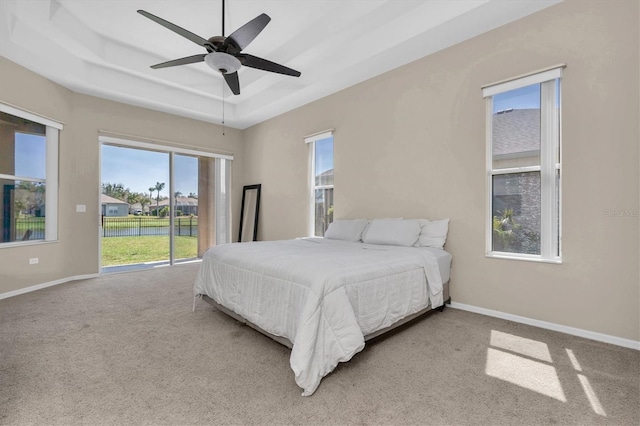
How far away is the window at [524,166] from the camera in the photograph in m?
2.86

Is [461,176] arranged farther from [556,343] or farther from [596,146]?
[556,343]

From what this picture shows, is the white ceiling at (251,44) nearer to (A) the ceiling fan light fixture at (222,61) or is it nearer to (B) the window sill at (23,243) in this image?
(A) the ceiling fan light fixture at (222,61)

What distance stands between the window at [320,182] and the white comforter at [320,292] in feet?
7.49

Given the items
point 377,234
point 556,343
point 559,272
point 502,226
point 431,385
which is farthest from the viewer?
point 377,234

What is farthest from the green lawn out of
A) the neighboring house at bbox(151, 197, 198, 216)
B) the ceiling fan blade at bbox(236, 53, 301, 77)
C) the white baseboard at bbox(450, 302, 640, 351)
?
the white baseboard at bbox(450, 302, 640, 351)

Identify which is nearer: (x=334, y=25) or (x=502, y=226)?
(x=502, y=226)

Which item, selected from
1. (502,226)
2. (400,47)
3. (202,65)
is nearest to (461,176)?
(502,226)

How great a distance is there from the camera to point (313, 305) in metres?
1.89

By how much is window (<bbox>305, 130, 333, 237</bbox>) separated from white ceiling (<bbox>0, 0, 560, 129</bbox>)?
76 centimetres

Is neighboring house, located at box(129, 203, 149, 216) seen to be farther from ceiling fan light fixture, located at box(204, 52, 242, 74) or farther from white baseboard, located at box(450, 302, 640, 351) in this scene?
white baseboard, located at box(450, 302, 640, 351)

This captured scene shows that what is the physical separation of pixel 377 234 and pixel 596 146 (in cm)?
219

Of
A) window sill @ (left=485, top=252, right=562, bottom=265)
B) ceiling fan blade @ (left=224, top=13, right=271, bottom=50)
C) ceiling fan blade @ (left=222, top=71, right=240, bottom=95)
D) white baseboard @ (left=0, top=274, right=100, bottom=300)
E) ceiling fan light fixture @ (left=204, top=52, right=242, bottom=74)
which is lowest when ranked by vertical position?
white baseboard @ (left=0, top=274, right=100, bottom=300)

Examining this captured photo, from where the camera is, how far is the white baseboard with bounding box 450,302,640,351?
2.44 meters

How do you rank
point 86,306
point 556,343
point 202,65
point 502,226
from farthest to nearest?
1. point 202,65
2. point 86,306
3. point 502,226
4. point 556,343
